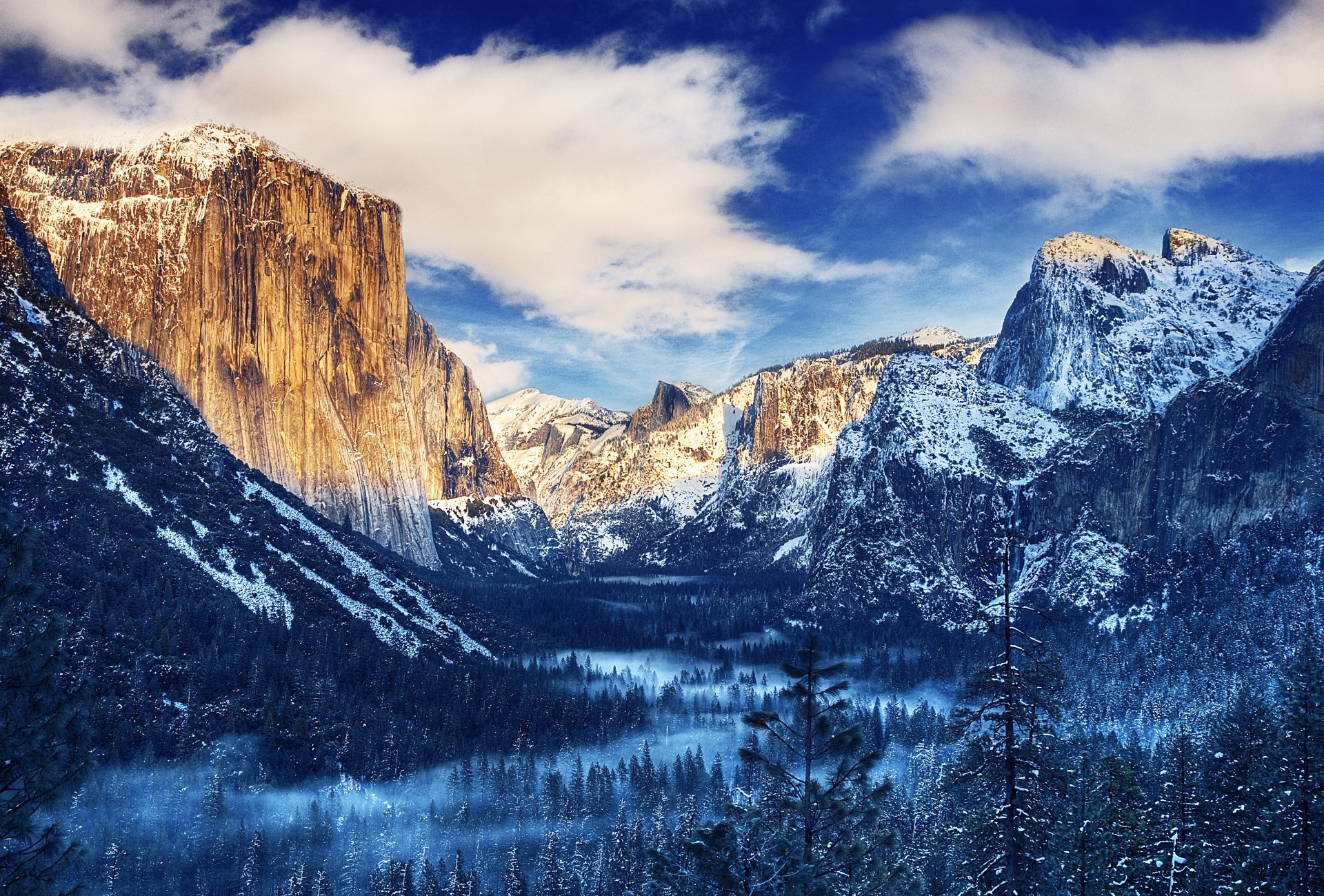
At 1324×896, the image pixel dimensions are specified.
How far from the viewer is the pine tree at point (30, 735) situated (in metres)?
23.2

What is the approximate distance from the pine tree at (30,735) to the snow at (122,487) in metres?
150

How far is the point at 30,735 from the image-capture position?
2370cm

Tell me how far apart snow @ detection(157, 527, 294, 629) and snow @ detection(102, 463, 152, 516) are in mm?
5025

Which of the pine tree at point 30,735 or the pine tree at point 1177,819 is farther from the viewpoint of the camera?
the pine tree at point 1177,819

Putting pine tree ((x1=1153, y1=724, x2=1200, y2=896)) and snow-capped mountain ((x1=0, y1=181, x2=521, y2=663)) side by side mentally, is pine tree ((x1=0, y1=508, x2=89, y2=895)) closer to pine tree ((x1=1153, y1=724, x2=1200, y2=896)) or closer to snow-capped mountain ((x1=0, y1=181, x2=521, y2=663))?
pine tree ((x1=1153, y1=724, x2=1200, y2=896))

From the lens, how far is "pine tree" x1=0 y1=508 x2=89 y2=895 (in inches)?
914

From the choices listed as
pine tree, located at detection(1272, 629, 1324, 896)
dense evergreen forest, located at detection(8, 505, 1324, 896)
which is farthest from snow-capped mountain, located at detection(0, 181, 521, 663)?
pine tree, located at detection(1272, 629, 1324, 896)

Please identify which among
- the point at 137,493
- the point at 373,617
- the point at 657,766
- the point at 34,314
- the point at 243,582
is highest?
the point at 34,314

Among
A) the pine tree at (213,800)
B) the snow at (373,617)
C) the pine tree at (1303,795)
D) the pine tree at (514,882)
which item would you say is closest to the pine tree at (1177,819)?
the pine tree at (1303,795)

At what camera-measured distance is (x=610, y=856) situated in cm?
9931

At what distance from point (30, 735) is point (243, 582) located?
495 ft

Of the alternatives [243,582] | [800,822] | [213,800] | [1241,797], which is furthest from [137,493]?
[800,822]

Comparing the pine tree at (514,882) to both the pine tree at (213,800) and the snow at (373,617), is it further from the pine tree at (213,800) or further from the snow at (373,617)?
the snow at (373,617)

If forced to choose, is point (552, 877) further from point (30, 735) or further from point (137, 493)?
point (137, 493)
